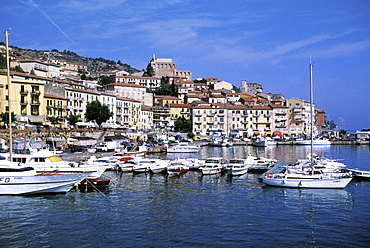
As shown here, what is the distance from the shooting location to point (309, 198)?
27000 mm

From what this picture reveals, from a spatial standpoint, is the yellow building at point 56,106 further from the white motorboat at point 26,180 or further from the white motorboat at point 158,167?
the white motorboat at point 26,180

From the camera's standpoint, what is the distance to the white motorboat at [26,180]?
82.8ft

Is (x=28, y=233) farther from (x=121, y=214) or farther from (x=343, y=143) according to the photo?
(x=343, y=143)

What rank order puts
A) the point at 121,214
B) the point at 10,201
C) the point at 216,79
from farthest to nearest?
the point at 216,79, the point at 10,201, the point at 121,214

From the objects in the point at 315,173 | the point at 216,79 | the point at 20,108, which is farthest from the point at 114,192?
the point at 216,79

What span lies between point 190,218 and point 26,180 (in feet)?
39.5

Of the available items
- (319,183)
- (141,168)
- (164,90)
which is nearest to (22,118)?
(141,168)

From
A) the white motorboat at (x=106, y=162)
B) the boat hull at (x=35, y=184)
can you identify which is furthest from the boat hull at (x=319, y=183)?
the white motorboat at (x=106, y=162)

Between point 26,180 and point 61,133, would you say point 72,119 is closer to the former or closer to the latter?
point 61,133

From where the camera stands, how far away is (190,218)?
70.3 ft

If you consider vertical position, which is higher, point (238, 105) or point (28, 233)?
point (238, 105)

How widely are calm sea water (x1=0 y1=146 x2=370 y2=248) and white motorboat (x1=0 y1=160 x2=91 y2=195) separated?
586mm

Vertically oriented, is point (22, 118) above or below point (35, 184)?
above

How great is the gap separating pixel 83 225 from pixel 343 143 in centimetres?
8586
